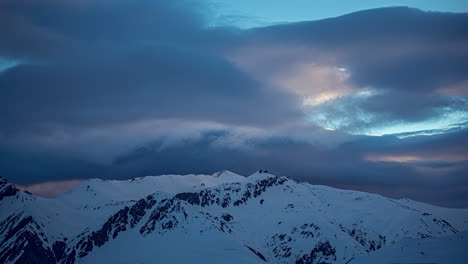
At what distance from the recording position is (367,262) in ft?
411

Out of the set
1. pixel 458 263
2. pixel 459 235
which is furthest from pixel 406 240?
pixel 458 263

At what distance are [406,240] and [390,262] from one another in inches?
802

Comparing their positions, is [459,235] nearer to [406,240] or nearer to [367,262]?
[406,240]

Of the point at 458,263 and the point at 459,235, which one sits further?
the point at 459,235

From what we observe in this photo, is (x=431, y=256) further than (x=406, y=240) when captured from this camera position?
No

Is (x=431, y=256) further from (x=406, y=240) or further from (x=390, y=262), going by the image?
(x=406, y=240)

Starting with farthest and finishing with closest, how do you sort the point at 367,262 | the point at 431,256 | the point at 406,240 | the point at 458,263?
the point at 406,240 < the point at 367,262 < the point at 431,256 < the point at 458,263

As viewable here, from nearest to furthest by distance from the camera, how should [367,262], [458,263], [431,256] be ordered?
[458,263] < [431,256] < [367,262]

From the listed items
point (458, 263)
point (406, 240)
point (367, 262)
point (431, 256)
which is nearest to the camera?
point (458, 263)

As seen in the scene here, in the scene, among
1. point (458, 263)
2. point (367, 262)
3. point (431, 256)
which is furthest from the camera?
point (367, 262)

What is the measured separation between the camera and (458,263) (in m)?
105

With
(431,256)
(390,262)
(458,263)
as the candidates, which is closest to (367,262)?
(390,262)

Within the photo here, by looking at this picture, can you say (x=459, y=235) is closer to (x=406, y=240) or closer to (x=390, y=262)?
(x=406, y=240)

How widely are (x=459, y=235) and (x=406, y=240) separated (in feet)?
49.1
